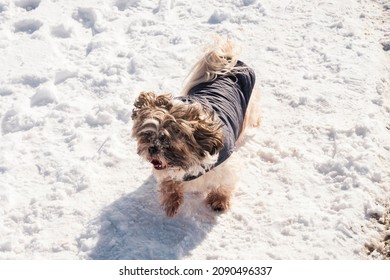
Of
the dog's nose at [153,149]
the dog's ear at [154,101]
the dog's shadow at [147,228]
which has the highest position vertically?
the dog's ear at [154,101]

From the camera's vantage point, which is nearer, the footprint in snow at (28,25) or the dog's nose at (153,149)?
the dog's nose at (153,149)

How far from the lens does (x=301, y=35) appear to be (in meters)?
6.17

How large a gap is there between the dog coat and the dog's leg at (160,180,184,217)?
220 millimetres

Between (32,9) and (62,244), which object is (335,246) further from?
(32,9)

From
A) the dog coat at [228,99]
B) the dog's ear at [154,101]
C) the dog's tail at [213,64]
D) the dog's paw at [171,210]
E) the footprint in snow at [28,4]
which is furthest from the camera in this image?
the footprint in snow at [28,4]

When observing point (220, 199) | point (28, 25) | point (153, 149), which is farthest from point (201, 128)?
point (28, 25)

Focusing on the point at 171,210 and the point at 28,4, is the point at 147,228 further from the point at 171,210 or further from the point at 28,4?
the point at 28,4

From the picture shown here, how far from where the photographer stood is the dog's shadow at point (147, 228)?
3760mm

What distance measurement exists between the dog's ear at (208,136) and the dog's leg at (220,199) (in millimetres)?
682

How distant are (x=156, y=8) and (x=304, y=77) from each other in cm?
245

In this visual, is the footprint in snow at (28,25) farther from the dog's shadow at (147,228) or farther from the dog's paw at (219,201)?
the dog's paw at (219,201)

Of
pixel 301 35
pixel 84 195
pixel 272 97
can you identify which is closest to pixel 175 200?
pixel 84 195

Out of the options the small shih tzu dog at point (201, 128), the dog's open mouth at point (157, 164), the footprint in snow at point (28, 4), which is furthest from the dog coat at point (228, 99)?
the footprint in snow at point (28, 4)

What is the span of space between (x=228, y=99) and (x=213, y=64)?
1.40 feet
